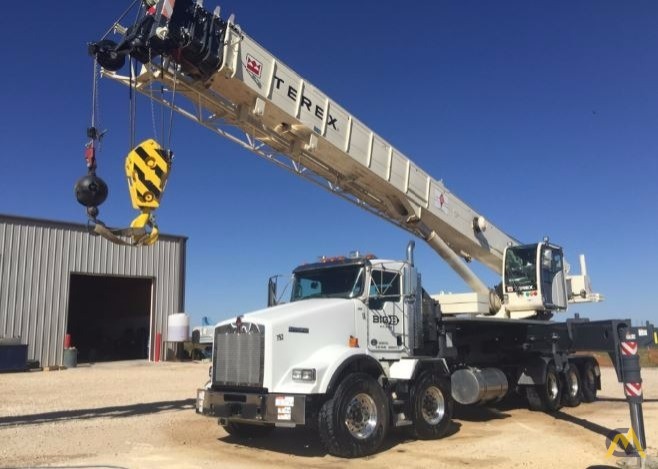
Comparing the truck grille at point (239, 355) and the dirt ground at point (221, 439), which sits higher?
the truck grille at point (239, 355)

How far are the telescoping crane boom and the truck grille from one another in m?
3.32

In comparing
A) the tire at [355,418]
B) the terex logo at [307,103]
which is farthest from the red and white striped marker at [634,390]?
the terex logo at [307,103]

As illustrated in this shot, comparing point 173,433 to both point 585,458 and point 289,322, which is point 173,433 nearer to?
point 289,322

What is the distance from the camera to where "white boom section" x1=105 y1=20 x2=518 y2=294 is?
969 cm

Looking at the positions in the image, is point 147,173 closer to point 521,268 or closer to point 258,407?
point 258,407

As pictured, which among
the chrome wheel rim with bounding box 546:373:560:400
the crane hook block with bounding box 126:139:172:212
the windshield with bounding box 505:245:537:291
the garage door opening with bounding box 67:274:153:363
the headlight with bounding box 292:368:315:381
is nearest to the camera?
the headlight with bounding box 292:368:315:381

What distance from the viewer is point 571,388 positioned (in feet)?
49.4

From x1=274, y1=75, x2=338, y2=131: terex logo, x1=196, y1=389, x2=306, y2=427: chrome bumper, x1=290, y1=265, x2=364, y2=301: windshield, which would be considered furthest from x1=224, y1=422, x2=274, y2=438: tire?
x1=274, y1=75, x2=338, y2=131: terex logo

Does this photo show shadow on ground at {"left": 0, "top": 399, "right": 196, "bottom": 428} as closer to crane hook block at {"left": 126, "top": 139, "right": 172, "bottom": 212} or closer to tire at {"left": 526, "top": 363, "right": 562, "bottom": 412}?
crane hook block at {"left": 126, "top": 139, "right": 172, "bottom": 212}

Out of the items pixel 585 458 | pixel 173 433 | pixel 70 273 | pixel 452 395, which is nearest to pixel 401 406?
pixel 452 395

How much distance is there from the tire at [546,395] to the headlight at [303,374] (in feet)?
23.9

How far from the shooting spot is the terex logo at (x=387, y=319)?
32.7 feet

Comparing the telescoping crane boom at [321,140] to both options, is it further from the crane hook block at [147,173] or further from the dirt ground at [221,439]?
the dirt ground at [221,439]

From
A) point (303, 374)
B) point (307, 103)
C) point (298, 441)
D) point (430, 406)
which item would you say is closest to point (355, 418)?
point (303, 374)
